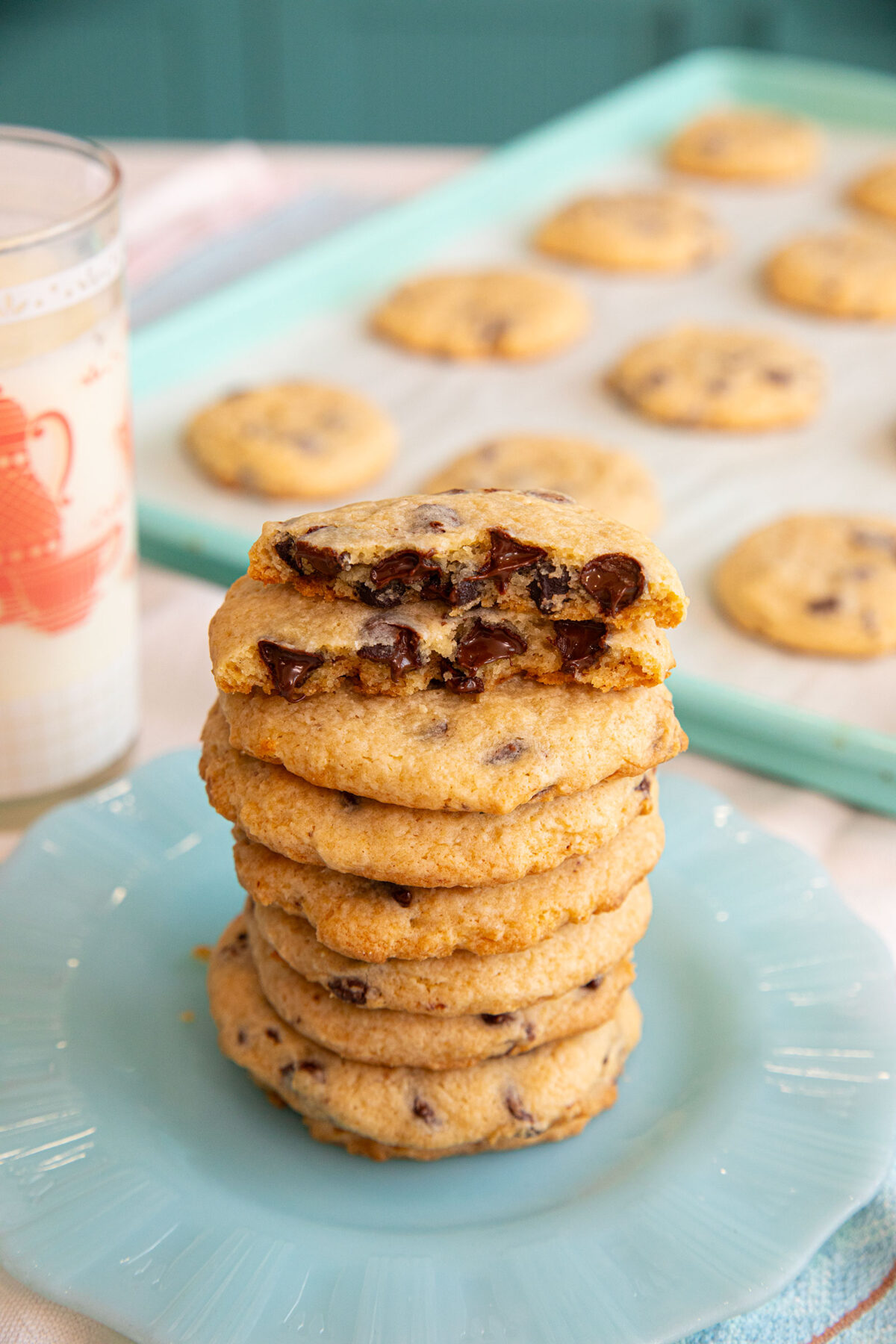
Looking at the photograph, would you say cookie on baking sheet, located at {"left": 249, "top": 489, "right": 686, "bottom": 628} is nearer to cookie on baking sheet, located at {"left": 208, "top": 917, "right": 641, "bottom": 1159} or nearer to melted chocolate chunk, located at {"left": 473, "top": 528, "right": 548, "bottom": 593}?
melted chocolate chunk, located at {"left": 473, "top": 528, "right": 548, "bottom": 593}

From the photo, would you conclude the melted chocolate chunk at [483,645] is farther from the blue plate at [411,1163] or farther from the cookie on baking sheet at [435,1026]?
the blue plate at [411,1163]

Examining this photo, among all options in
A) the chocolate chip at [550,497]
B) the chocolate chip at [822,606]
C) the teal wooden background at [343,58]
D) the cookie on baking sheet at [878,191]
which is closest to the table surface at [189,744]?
the chocolate chip at [822,606]

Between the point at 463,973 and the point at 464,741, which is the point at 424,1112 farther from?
the point at 464,741

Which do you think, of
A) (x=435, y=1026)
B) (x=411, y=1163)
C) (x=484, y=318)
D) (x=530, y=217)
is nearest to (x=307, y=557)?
(x=435, y=1026)

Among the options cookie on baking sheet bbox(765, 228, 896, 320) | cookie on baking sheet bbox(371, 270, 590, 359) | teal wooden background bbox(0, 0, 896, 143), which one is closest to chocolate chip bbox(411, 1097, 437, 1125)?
cookie on baking sheet bbox(371, 270, 590, 359)

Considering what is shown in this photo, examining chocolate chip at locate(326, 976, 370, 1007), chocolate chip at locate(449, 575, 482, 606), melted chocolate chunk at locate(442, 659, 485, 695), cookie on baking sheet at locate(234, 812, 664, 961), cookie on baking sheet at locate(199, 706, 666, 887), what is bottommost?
chocolate chip at locate(326, 976, 370, 1007)

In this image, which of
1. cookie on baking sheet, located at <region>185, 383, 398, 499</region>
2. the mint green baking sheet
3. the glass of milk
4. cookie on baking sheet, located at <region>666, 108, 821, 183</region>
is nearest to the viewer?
the glass of milk
